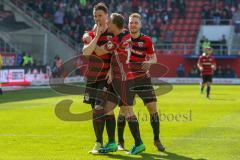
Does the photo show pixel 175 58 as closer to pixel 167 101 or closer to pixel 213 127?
pixel 167 101

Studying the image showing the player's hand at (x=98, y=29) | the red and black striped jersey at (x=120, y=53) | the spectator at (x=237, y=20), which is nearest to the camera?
the player's hand at (x=98, y=29)

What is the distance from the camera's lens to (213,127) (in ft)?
49.3

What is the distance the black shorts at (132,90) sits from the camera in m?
10.9

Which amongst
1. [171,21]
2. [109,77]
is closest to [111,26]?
[109,77]

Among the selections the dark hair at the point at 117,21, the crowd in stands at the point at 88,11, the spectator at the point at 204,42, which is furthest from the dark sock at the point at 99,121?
the crowd in stands at the point at 88,11

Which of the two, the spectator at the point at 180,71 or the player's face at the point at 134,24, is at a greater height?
the player's face at the point at 134,24

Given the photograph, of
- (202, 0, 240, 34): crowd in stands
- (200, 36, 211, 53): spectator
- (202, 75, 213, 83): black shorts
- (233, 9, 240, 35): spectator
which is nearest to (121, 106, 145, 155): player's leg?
(202, 75, 213, 83): black shorts

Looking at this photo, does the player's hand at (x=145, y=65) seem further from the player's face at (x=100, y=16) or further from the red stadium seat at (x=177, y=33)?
the red stadium seat at (x=177, y=33)

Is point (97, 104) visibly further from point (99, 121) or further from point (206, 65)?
point (206, 65)

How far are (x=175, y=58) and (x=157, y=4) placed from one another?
243 inches

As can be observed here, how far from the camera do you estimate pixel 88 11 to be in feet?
161

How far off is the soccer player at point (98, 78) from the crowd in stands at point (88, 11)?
36.9m

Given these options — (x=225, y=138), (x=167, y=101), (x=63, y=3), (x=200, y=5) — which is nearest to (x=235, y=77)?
(x=200, y=5)

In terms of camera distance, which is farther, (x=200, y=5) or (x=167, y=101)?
(x=200, y=5)
